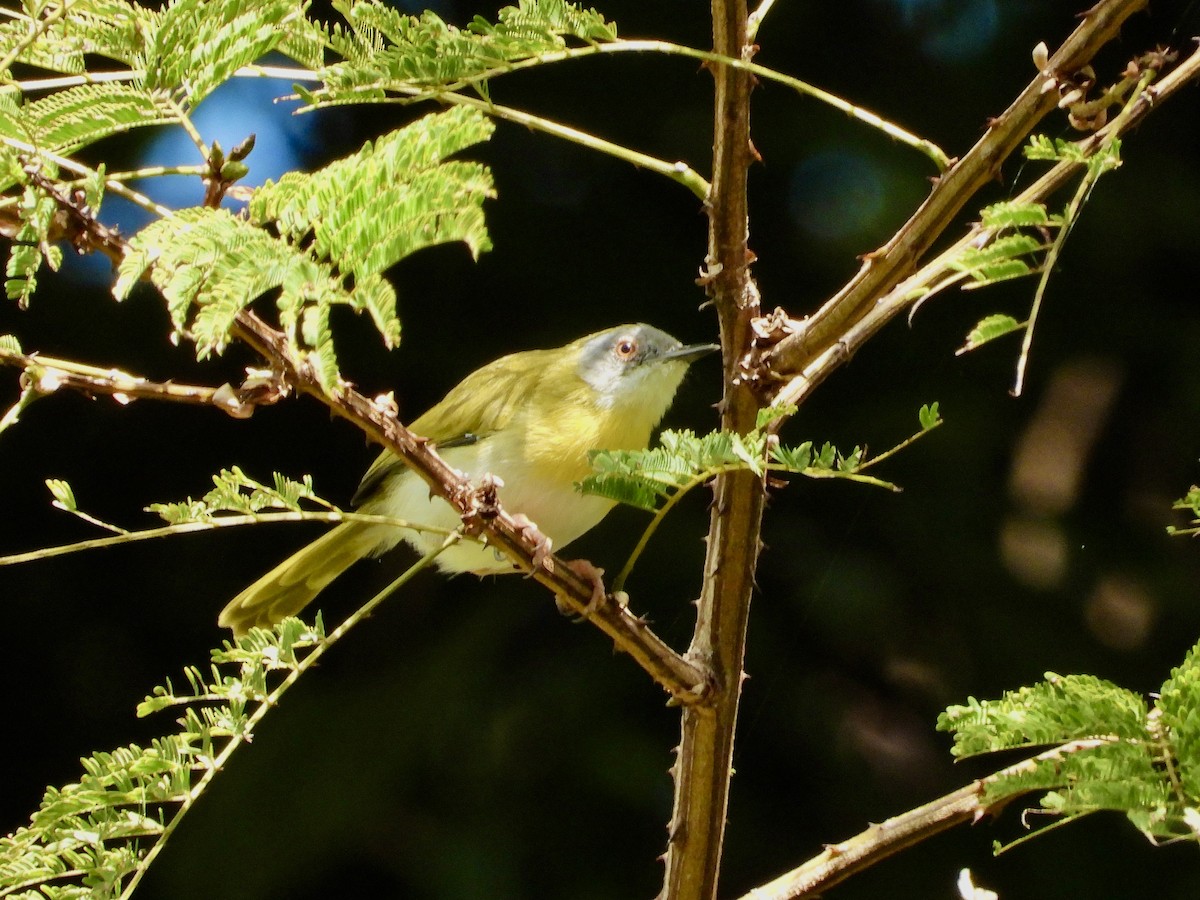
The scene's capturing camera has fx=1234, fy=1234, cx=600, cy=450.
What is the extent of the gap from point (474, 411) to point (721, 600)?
0.93 meters

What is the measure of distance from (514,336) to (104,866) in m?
2.11

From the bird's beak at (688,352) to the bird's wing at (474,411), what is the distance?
252 millimetres

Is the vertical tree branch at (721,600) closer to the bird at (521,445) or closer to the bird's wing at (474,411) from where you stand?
the bird at (521,445)

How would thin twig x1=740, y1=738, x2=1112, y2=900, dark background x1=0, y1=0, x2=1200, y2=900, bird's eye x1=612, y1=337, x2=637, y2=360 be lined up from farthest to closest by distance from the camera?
dark background x1=0, y1=0, x2=1200, y2=900
bird's eye x1=612, y1=337, x2=637, y2=360
thin twig x1=740, y1=738, x2=1112, y2=900

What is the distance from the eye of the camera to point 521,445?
228cm

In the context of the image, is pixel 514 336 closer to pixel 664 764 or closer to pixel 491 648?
pixel 491 648

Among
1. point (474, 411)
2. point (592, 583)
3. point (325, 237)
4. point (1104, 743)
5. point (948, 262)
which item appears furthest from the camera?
point (474, 411)

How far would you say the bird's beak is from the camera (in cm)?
237

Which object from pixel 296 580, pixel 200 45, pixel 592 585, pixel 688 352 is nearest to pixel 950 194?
pixel 592 585

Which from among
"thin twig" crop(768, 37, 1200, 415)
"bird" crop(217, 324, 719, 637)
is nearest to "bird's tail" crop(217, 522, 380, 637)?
"bird" crop(217, 324, 719, 637)

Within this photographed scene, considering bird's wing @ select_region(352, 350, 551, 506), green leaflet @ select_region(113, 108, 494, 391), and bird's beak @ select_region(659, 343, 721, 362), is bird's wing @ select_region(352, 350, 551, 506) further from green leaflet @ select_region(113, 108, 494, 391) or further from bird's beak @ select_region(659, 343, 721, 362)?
green leaflet @ select_region(113, 108, 494, 391)

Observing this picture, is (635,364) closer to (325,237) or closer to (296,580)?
(296,580)

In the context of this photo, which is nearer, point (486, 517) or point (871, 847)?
point (486, 517)

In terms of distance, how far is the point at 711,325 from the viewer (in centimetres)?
325
